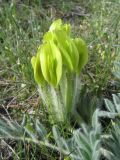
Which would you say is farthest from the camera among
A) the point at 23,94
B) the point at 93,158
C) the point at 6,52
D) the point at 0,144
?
the point at 6,52

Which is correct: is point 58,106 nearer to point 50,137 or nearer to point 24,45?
point 50,137

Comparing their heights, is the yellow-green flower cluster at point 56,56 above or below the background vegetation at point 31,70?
above

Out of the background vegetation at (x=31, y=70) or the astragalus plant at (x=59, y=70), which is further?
the background vegetation at (x=31, y=70)

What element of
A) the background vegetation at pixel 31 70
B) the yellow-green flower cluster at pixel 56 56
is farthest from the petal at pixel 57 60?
the background vegetation at pixel 31 70

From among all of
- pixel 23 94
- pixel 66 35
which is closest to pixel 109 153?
pixel 66 35

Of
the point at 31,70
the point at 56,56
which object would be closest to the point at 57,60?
the point at 56,56

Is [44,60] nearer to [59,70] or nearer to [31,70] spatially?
[59,70]

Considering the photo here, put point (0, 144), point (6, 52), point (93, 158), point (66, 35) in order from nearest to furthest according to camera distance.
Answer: point (93, 158), point (66, 35), point (0, 144), point (6, 52)

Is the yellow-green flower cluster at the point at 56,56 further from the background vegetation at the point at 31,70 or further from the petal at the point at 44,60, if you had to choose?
the background vegetation at the point at 31,70
